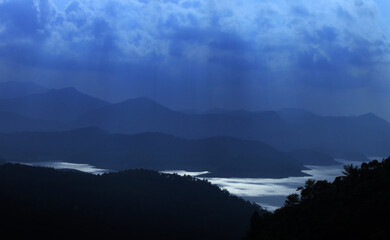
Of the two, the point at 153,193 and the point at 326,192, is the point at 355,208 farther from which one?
the point at 153,193

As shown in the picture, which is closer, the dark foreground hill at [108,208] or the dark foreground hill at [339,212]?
the dark foreground hill at [339,212]

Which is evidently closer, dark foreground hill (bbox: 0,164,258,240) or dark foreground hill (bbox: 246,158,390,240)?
dark foreground hill (bbox: 246,158,390,240)

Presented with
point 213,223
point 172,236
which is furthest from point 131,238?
point 213,223

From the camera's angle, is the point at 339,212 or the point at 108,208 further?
the point at 108,208

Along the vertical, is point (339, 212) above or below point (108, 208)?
above
